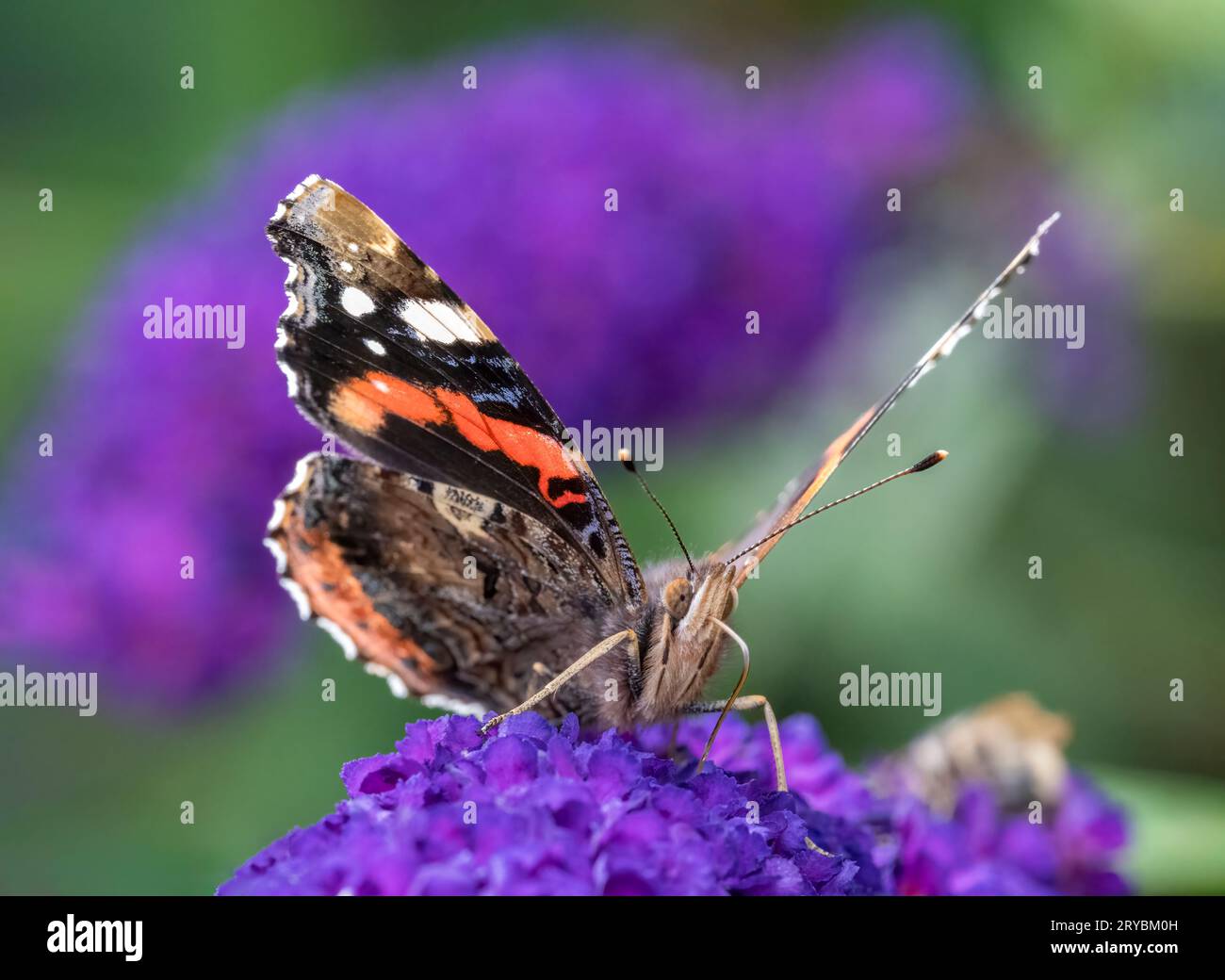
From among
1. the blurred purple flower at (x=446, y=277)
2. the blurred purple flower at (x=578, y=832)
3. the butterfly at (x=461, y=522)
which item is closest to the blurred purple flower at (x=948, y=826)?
the blurred purple flower at (x=578, y=832)

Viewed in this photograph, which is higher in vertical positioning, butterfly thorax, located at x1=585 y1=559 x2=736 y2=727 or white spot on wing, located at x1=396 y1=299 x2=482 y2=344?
white spot on wing, located at x1=396 y1=299 x2=482 y2=344

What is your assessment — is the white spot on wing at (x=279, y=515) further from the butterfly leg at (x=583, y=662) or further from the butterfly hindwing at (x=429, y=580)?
the butterfly leg at (x=583, y=662)

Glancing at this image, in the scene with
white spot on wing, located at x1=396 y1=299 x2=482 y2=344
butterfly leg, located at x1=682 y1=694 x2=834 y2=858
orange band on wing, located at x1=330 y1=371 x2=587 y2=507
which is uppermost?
white spot on wing, located at x1=396 y1=299 x2=482 y2=344

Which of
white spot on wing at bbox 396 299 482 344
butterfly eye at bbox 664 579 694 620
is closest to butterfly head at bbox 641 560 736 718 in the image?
butterfly eye at bbox 664 579 694 620

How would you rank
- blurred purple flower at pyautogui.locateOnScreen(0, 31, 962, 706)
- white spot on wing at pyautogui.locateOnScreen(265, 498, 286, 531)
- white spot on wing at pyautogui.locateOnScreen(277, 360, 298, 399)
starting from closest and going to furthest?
white spot on wing at pyautogui.locateOnScreen(277, 360, 298, 399)
white spot on wing at pyautogui.locateOnScreen(265, 498, 286, 531)
blurred purple flower at pyautogui.locateOnScreen(0, 31, 962, 706)

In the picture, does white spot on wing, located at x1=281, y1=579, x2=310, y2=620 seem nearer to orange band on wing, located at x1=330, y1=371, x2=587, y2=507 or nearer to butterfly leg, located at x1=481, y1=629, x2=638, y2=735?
orange band on wing, located at x1=330, y1=371, x2=587, y2=507
